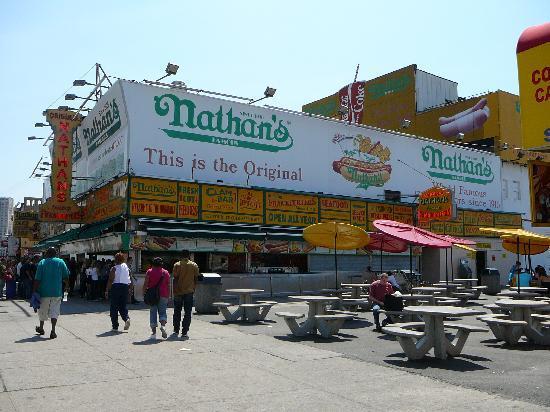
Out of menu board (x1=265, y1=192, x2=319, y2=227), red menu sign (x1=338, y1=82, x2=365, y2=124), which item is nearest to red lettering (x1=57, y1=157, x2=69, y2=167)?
menu board (x1=265, y1=192, x2=319, y2=227)

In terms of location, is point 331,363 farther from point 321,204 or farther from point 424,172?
point 424,172

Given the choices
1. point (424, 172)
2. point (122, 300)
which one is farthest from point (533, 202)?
point (424, 172)

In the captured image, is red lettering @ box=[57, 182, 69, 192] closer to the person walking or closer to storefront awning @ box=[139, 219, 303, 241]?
storefront awning @ box=[139, 219, 303, 241]

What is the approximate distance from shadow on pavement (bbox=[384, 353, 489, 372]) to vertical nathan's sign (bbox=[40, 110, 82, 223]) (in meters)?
18.2

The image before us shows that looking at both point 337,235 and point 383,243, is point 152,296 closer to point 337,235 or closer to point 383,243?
point 337,235

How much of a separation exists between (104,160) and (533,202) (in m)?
18.0

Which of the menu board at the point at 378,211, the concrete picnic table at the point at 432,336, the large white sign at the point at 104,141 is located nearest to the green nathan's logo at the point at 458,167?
the menu board at the point at 378,211

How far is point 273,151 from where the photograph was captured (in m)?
23.8

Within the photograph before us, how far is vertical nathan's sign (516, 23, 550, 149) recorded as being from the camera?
866 centimetres

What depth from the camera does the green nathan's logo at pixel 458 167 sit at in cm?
3039

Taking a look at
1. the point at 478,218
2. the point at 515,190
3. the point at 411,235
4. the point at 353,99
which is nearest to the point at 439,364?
the point at 411,235

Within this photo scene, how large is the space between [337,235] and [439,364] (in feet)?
21.7

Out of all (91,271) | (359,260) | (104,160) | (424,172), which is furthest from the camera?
(424,172)

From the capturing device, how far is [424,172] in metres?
29.8
